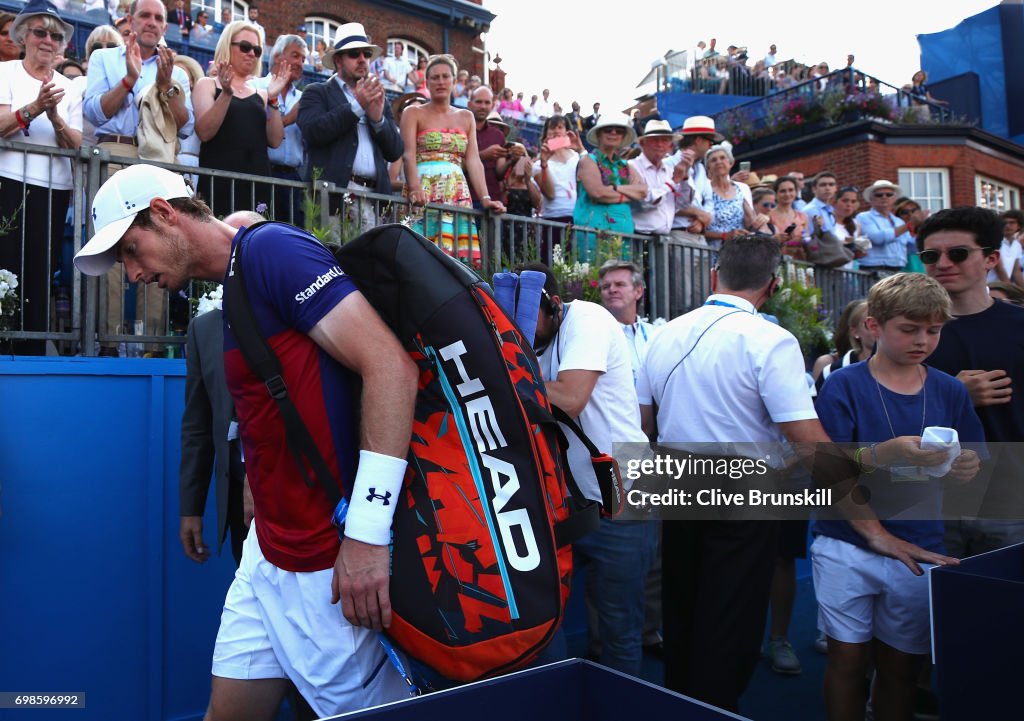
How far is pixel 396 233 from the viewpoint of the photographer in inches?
74.4

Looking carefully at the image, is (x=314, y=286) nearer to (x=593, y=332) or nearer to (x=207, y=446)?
(x=593, y=332)

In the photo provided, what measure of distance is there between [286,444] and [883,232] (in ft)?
35.9

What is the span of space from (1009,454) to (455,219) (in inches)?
152

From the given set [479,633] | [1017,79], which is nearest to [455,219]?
[479,633]

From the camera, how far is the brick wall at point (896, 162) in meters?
18.7

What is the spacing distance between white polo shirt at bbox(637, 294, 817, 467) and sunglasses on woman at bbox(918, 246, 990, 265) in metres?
0.70

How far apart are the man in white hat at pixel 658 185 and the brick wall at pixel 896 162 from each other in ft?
40.7

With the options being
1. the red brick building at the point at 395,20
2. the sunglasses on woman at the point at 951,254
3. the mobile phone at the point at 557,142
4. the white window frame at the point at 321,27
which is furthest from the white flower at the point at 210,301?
the white window frame at the point at 321,27

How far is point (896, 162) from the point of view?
19.1 metres

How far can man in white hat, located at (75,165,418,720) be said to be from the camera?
1.80 meters

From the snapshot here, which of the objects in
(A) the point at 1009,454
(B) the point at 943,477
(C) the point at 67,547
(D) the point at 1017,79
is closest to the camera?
(B) the point at 943,477

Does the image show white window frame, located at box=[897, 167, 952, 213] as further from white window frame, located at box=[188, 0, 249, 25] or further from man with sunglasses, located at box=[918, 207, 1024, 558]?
man with sunglasses, located at box=[918, 207, 1024, 558]

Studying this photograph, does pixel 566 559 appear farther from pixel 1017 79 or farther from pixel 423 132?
pixel 1017 79

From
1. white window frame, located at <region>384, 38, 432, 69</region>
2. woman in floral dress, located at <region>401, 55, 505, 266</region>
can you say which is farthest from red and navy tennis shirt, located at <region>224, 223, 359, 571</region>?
white window frame, located at <region>384, 38, 432, 69</region>
